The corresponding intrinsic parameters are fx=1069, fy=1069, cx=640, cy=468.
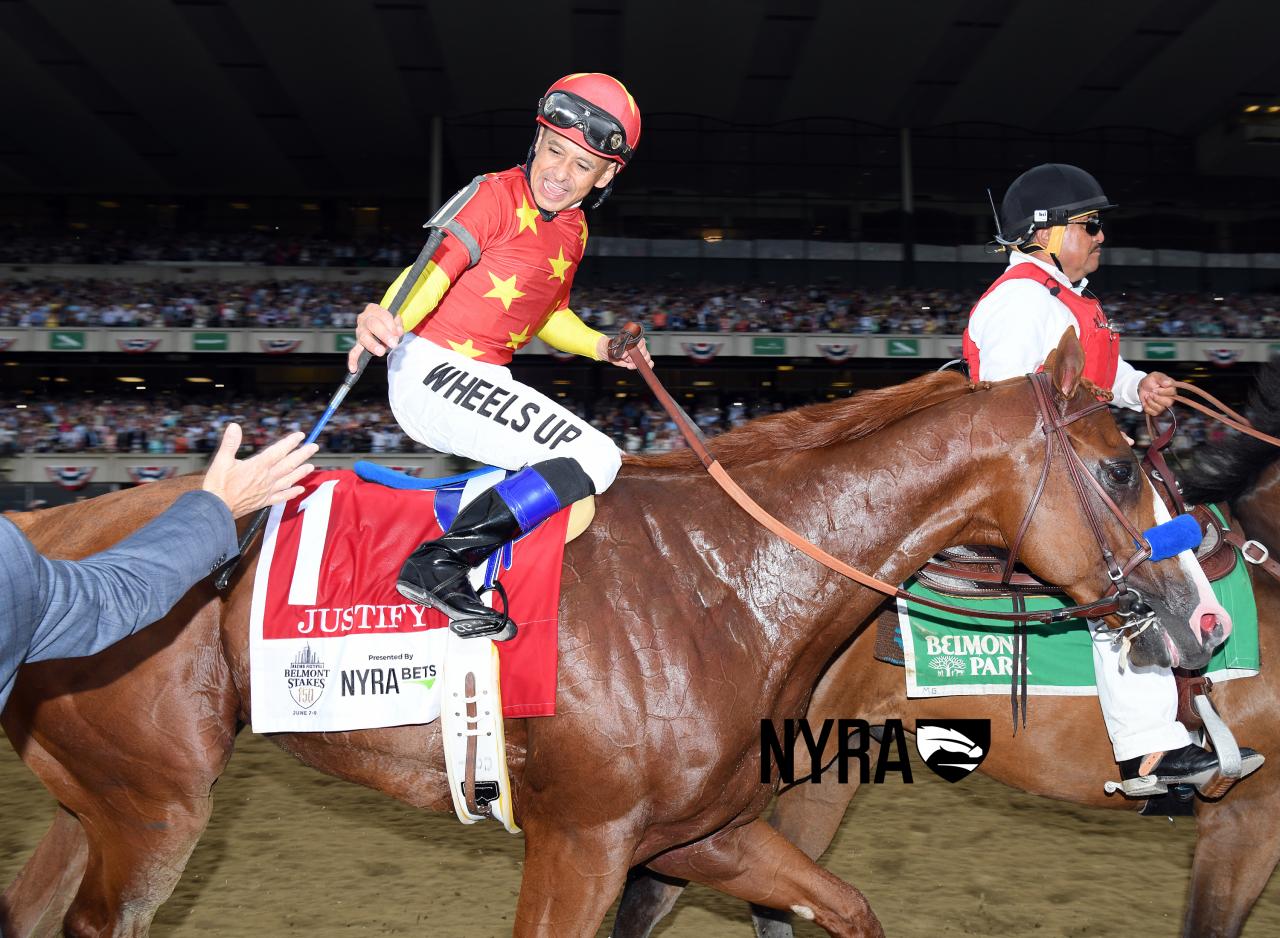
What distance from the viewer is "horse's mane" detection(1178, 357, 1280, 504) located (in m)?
3.36

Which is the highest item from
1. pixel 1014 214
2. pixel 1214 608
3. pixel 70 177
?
pixel 70 177

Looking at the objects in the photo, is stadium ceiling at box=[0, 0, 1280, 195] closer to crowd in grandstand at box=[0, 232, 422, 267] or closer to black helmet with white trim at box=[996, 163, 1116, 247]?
crowd in grandstand at box=[0, 232, 422, 267]

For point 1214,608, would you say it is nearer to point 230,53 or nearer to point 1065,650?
point 1065,650

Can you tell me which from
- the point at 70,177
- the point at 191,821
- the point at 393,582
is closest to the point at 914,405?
the point at 393,582

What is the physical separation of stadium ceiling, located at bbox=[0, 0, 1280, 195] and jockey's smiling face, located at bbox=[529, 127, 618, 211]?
18.3 meters

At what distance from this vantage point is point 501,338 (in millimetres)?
2814

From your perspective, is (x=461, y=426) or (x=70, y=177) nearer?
(x=461, y=426)

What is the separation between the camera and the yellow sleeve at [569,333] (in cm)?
311

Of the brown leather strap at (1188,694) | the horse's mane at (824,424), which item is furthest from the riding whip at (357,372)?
the brown leather strap at (1188,694)

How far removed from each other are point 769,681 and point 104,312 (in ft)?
73.2

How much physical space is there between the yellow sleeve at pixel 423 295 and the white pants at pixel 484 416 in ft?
0.77

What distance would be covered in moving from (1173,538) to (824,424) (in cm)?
82

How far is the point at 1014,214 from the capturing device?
134 inches

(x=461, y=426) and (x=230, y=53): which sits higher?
(x=230, y=53)
